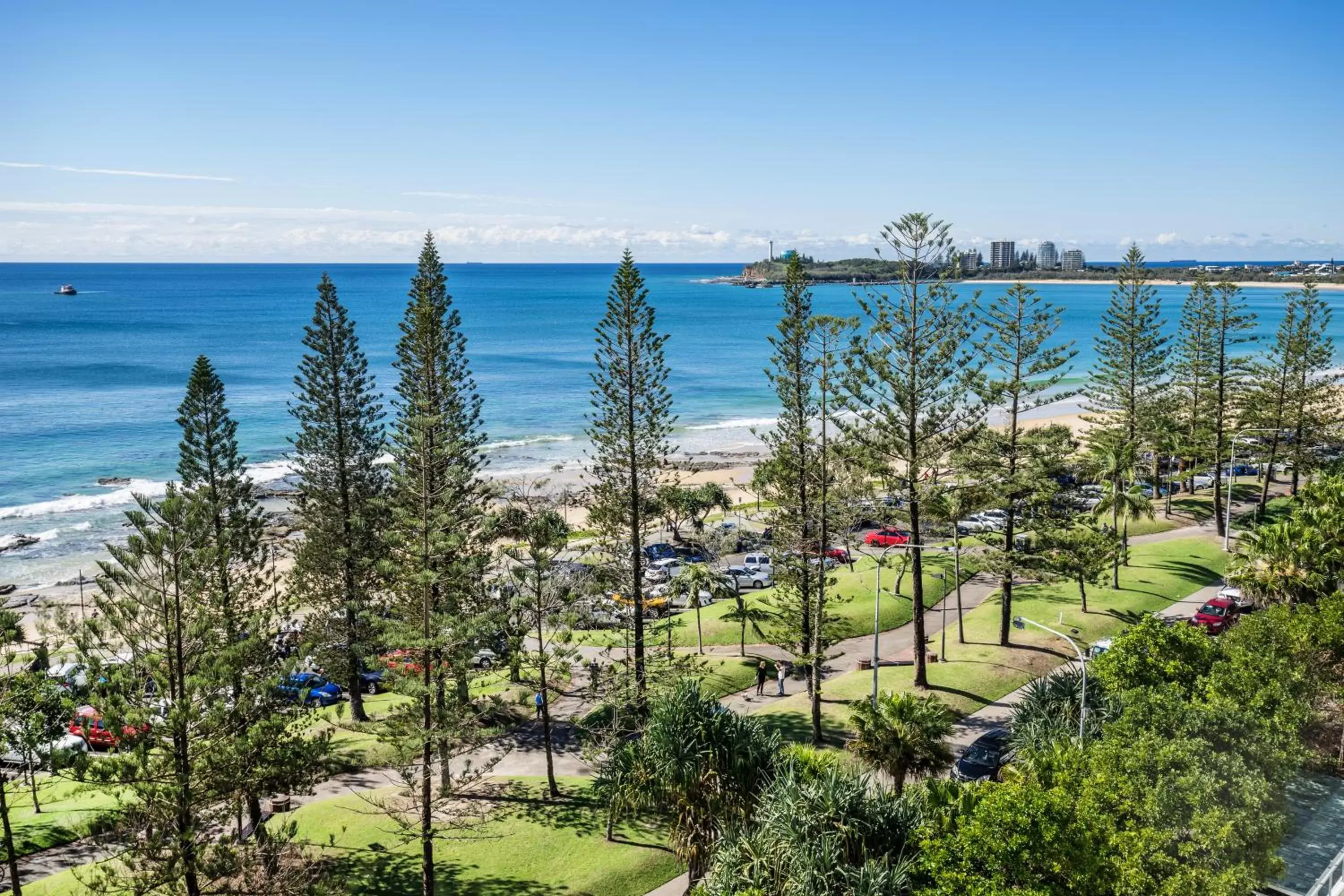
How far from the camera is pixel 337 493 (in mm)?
27516

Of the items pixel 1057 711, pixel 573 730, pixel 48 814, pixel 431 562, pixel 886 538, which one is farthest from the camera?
pixel 886 538

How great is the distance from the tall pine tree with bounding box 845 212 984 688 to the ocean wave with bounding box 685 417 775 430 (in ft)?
150

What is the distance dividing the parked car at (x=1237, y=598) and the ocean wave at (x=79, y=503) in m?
50.0

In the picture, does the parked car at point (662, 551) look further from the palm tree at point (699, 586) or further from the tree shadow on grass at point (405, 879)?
the tree shadow on grass at point (405, 879)

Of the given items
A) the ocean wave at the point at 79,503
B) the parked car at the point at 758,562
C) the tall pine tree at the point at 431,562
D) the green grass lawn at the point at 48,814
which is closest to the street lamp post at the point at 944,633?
the parked car at the point at 758,562

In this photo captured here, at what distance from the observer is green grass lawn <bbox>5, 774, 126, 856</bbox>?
19375 millimetres

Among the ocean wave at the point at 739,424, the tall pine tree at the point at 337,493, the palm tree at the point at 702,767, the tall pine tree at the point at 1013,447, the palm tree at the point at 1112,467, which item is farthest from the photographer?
the ocean wave at the point at 739,424

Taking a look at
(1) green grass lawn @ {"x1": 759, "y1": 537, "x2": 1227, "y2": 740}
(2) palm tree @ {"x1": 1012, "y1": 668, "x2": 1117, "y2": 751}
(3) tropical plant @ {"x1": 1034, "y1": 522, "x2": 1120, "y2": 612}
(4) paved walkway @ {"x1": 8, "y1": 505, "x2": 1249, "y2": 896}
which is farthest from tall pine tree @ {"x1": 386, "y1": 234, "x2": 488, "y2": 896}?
(3) tropical plant @ {"x1": 1034, "y1": 522, "x2": 1120, "y2": 612}

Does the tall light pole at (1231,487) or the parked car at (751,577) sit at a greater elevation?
the tall light pole at (1231,487)

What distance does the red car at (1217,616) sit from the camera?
28.2m

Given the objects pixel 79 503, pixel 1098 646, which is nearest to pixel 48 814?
pixel 1098 646

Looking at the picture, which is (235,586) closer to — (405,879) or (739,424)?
(405,879)

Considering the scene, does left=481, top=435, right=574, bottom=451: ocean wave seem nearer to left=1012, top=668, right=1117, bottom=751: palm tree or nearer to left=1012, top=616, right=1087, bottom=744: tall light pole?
left=1012, top=668, right=1117, bottom=751: palm tree

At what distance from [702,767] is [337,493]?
15870 mm
